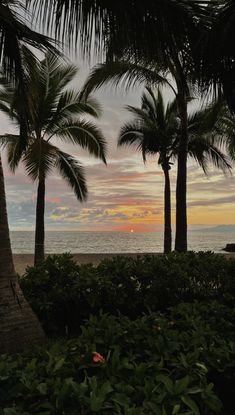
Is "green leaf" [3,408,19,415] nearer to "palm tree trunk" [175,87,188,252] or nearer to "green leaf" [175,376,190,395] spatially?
"green leaf" [175,376,190,395]

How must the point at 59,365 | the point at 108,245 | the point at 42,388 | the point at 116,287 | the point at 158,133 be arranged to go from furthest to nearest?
1. the point at 108,245
2. the point at 158,133
3. the point at 116,287
4. the point at 59,365
5. the point at 42,388

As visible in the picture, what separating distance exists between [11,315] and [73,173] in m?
11.8

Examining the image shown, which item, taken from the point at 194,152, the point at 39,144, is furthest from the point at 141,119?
the point at 39,144

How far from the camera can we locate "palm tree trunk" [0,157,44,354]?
4.25 meters

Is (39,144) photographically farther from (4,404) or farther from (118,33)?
(4,404)

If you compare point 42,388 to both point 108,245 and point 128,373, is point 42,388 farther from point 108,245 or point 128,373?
point 108,245

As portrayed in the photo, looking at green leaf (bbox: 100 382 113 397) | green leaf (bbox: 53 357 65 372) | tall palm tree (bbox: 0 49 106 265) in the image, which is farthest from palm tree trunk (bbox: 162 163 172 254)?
green leaf (bbox: 100 382 113 397)

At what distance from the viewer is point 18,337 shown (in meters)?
4.30

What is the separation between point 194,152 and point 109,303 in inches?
572

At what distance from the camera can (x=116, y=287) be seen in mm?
6043

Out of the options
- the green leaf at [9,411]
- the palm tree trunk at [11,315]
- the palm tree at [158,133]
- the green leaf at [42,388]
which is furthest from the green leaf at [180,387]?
the palm tree at [158,133]

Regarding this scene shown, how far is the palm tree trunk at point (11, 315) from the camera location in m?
4.25

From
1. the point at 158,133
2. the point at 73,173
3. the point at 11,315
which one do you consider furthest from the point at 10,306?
the point at 158,133

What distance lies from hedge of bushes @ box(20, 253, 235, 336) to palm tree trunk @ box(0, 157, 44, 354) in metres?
1.13
